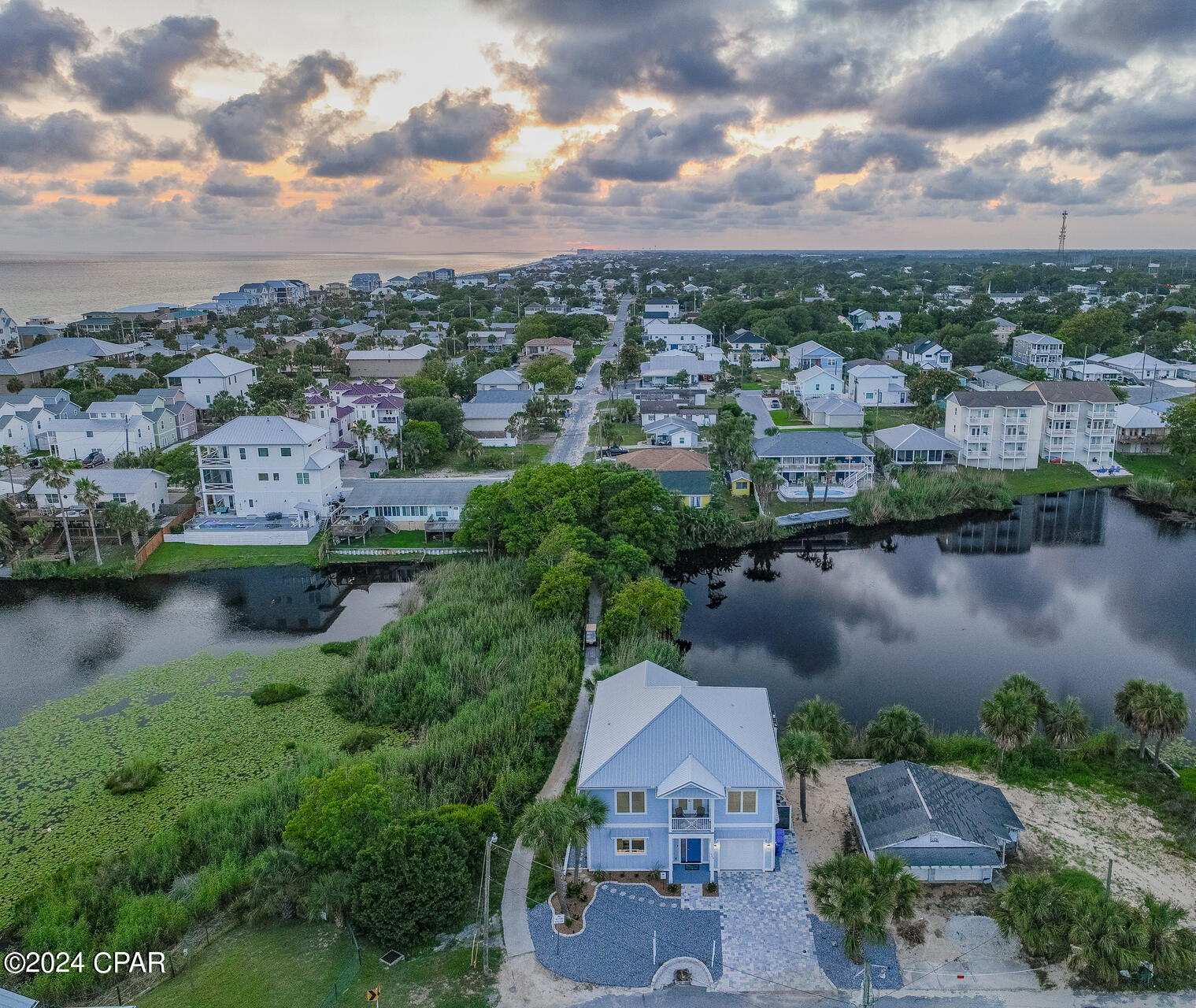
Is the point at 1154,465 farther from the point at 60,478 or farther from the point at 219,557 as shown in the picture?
the point at 60,478

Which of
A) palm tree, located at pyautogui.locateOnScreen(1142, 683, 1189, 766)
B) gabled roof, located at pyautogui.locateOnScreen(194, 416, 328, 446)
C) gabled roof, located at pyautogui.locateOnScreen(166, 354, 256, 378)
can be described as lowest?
palm tree, located at pyautogui.locateOnScreen(1142, 683, 1189, 766)

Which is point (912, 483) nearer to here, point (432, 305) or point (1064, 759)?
point (1064, 759)

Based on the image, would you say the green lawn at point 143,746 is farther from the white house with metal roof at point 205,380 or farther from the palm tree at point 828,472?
the white house with metal roof at point 205,380

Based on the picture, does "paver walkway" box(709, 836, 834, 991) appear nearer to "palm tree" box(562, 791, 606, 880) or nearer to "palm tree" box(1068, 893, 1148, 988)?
"palm tree" box(562, 791, 606, 880)

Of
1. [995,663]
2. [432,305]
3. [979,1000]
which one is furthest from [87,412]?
[432,305]

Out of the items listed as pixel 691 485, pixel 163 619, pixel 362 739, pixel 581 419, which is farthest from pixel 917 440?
pixel 163 619

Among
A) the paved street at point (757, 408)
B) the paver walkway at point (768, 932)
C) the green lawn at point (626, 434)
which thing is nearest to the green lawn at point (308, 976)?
the paver walkway at point (768, 932)

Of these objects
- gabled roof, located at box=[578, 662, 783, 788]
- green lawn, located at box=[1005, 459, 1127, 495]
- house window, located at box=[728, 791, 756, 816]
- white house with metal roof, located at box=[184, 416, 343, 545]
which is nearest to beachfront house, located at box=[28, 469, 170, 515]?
white house with metal roof, located at box=[184, 416, 343, 545]
